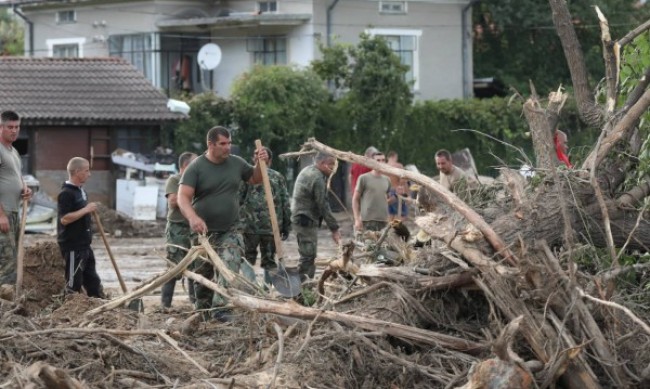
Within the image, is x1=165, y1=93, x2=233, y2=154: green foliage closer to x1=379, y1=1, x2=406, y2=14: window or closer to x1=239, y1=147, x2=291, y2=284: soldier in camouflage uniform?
x1=379, y1=1, x2=406, y2=14: window

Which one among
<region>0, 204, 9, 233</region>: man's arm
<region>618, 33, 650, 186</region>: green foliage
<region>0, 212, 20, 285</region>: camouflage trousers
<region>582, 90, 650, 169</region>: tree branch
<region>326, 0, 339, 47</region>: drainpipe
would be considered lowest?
<region>0, 212, 20, 285</region>: camouflage trousers

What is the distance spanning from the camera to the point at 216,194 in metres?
11.5

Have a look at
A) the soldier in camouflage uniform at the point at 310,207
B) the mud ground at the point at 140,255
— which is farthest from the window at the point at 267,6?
the soldier in camouflage uniform at the point at 310,207

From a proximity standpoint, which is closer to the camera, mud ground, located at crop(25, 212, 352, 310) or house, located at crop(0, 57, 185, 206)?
mud ground, located at crop(25, 212, 352, 310)

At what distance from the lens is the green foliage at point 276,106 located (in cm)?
3052

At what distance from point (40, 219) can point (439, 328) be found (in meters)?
18.3

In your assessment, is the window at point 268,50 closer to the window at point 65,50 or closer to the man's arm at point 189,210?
the window at point 65,50

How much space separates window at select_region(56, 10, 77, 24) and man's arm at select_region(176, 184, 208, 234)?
96.0 feet

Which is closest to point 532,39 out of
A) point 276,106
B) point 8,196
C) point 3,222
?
point 276,106

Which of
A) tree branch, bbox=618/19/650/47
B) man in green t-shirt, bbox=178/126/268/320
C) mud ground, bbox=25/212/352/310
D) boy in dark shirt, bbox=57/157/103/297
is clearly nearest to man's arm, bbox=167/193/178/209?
mud ground, bbox=25/212/352/310

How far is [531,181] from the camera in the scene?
31.6ft

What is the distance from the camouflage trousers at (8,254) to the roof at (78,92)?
17983 millimetres

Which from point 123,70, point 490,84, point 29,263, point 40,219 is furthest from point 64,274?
point 490,84

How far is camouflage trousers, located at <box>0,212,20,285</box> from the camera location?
11.6 meters
